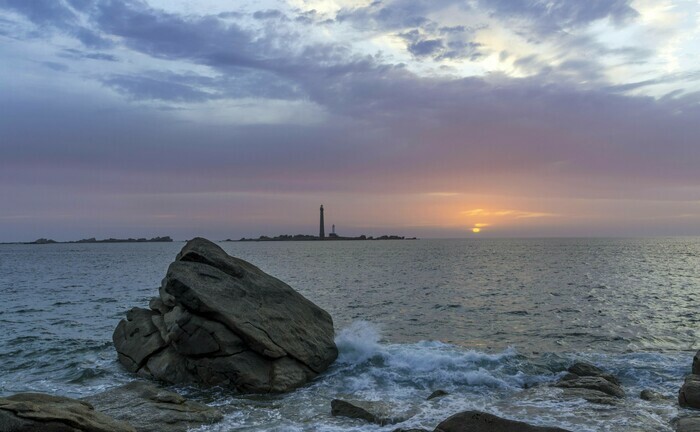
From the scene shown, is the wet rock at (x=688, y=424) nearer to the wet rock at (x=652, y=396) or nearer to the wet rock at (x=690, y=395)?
the wet rock at (x=690, y=395)

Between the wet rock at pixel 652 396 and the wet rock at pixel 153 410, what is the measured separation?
542 inches

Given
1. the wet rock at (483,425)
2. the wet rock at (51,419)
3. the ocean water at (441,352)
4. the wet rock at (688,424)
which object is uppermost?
the wet rock at (51,419)

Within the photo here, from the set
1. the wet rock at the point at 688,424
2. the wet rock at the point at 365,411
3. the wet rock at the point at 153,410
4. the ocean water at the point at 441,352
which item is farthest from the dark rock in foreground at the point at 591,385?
the wet rock at the point at 153,410

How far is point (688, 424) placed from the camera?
1312 centimetres

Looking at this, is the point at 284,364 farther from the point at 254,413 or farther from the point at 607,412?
the point at 607,412

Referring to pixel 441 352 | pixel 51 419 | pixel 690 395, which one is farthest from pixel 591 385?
pixel 51 419

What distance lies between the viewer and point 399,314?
3691 cm

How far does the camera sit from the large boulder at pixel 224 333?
18.6m

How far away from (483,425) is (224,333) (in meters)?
10.6

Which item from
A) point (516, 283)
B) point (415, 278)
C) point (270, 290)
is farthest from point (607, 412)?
point (415, 278)

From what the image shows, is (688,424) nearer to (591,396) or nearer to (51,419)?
(591,396)

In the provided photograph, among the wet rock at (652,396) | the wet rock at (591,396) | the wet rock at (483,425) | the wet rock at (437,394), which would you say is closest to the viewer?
the wet rock at (483,425)

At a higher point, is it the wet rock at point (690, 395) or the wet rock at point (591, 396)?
the wet rock at point (690, 395)

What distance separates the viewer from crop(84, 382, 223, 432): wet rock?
13.7m
